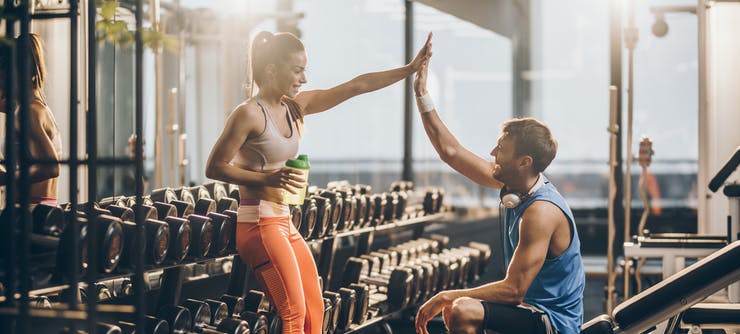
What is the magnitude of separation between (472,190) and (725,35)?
15.7ft

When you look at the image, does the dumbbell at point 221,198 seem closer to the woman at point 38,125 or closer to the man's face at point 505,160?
the woman at point 38,125

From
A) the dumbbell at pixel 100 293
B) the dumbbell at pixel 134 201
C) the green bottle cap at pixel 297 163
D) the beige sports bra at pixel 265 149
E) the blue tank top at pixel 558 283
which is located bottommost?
the dumbbell at pixel 100 293

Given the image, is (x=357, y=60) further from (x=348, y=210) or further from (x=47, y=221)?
(x=47, y=221)

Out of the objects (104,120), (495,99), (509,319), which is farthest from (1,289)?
(495,99)

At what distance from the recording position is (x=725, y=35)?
5586 mm

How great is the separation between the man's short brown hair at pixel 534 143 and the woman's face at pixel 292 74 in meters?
0.73

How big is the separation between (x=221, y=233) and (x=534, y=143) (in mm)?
1206

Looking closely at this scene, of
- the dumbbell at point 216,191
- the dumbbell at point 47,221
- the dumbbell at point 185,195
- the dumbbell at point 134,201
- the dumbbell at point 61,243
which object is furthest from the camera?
the dumbbell at point 216,191

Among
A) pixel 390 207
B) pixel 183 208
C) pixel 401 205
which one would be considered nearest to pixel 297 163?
pixel 183 208

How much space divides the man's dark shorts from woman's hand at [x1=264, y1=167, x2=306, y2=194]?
74cm

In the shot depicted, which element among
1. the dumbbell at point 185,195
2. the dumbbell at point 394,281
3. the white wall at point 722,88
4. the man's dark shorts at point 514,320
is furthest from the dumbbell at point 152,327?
the white wall at point 722,88

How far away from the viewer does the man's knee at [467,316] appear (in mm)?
2832

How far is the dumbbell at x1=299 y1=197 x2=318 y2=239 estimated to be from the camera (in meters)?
3.97

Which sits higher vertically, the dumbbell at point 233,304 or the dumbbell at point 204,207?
the dumbbell at point 204,207
